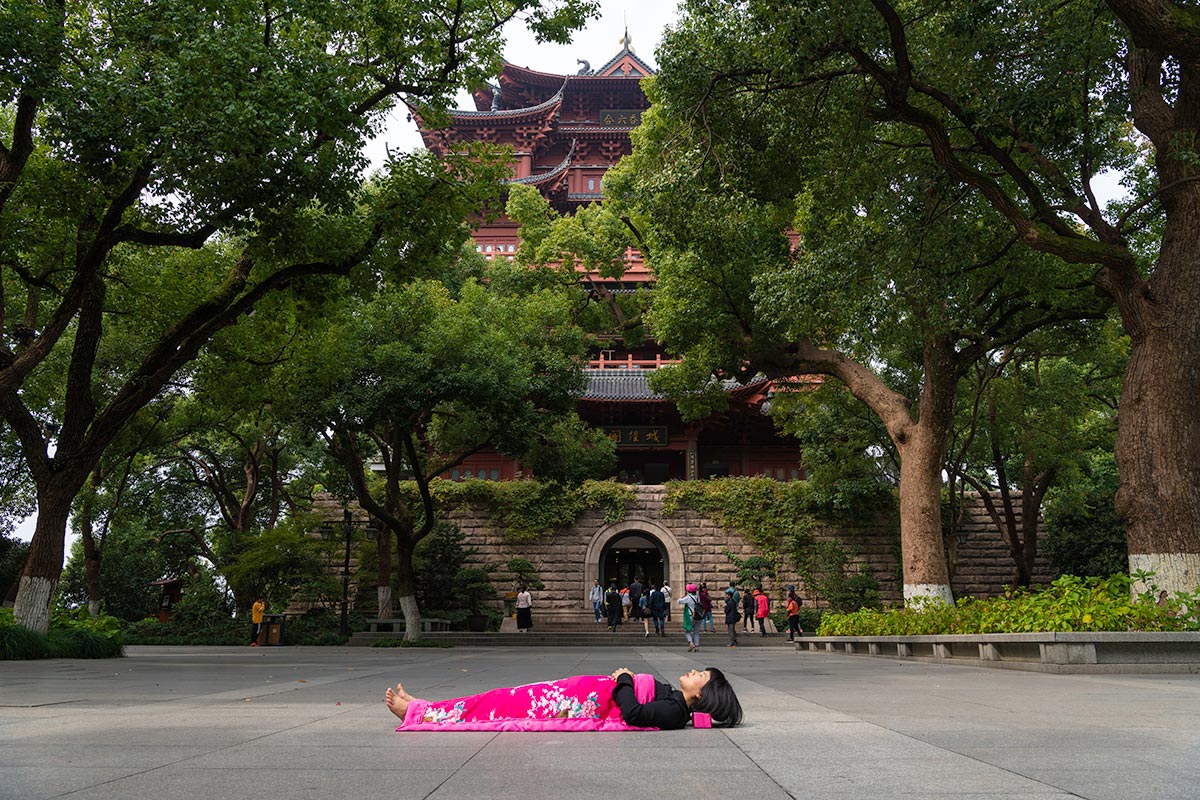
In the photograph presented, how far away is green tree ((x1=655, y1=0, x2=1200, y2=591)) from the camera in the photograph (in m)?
8.75

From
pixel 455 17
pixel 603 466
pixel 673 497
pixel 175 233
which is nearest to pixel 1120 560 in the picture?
pixel 673 497

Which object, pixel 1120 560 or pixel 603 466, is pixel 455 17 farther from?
pixel 1120 560

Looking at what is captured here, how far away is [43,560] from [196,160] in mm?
6566

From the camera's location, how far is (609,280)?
1118 inches

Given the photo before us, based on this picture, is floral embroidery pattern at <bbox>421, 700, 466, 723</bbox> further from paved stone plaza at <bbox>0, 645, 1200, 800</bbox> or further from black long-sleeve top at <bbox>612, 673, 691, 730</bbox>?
black long-sleeve top at <bbox>612, 673, 691, 730</bbox>

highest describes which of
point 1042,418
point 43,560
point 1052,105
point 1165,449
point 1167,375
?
point 1052,105

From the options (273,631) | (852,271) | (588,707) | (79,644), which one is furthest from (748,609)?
(588,707)

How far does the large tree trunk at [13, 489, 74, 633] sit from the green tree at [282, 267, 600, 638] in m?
4.57

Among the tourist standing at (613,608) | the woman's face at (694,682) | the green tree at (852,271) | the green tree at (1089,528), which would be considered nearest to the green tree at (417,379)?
the green tree at (852,271)

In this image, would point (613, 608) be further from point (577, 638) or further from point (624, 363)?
point (624, 363)

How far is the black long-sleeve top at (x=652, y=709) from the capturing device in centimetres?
429

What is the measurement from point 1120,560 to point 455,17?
72.4 feet

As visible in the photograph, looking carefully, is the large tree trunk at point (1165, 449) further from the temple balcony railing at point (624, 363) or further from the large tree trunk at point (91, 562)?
the large tree trunk at point (91, 562)

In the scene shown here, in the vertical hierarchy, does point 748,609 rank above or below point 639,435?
below
